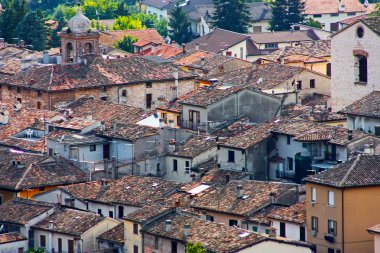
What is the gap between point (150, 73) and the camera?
414 feet

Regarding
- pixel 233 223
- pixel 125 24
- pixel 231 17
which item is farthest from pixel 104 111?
→ pixel 125 24

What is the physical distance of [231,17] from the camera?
168500mm

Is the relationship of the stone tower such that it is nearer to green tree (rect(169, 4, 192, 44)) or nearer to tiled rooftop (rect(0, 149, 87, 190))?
tiled rooftop (rect(0, 149, 87, 190))

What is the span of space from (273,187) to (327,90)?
102 feet

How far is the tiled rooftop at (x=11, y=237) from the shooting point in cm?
9288

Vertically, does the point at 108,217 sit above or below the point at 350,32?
below

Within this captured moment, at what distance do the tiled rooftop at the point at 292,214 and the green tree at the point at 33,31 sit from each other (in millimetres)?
66234

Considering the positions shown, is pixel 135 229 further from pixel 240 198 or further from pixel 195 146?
pixel 195 146

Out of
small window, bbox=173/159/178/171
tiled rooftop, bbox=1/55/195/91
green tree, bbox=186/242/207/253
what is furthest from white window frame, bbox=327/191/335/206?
tiled rooftop, bbox=1/55/195/91

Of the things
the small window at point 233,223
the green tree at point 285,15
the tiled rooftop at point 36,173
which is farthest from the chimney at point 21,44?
the small window at point 233,223

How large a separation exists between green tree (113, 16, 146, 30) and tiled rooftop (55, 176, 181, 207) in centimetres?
7748

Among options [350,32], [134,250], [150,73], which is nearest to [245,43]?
[150,73]

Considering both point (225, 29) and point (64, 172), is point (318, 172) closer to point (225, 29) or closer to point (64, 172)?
point (64, 172)

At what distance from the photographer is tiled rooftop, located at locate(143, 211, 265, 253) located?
84250mm
